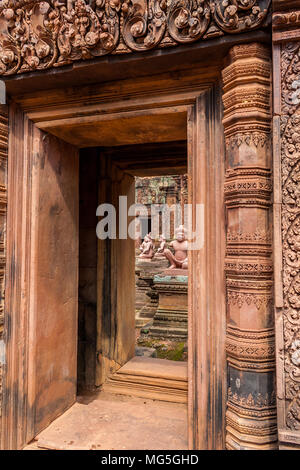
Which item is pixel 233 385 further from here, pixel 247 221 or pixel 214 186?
pixel 214 186

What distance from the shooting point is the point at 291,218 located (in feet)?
5.63

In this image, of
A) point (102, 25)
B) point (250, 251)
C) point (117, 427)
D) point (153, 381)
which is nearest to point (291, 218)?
point (250, 251)

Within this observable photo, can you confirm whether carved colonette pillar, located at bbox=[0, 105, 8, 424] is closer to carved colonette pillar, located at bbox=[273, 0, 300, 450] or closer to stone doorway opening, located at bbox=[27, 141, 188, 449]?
stone doorway opening, located at bbox=[27, 141, 188, 449]

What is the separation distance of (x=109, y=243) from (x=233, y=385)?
2.36 meters

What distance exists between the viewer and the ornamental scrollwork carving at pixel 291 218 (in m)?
1.68

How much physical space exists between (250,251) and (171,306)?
5.63 meters

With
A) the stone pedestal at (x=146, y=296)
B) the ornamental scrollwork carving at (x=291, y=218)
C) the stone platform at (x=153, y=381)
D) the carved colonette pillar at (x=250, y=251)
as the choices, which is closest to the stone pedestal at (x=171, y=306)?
the stone pedestal at (x=146, y=296)

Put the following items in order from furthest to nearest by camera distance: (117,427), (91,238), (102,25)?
(91,238) → (117,427) → (102,25)

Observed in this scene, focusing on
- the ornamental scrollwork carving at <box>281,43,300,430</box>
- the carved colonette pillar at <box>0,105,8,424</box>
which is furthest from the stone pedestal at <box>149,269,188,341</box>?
the ornamental scrollwork carving at <box>281,43,300,430</box>

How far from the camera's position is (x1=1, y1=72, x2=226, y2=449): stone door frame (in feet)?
6.48

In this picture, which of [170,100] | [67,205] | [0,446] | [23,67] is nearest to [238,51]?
[170,100]

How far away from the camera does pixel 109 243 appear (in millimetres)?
3797

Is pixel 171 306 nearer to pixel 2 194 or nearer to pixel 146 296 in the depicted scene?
pixel 146 296

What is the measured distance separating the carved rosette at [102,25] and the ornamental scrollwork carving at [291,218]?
359 millimetres
